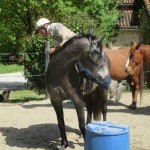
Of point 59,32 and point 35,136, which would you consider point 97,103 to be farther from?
point 59,32

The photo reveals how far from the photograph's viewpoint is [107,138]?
12.9 ft

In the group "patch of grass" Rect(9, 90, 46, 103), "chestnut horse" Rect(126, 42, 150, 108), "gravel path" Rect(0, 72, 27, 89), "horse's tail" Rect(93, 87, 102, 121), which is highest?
"chestnut horse" Rect(126, 42, 150, 108)

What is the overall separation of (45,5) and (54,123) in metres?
8.00

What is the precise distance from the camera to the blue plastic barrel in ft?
12.9

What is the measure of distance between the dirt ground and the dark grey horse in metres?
0.94

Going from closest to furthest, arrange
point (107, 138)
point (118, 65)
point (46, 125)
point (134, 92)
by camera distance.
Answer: point (107, 138), point (46, 125), point (118, 65), point (134, 92)

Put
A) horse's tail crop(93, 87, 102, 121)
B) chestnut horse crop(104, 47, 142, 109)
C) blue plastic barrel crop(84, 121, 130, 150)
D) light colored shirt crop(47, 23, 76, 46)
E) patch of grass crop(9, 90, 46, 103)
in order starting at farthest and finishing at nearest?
patch of grass crop(9, 90, 46, 103) < chestnut horse crop(104, 47, 142, 109) < horse's tail crop(93, 87, 102, 121) < light colored shirt crop(47, 23, 76, 46) < blue plastic barrel crop(84, 121, 130, 150)

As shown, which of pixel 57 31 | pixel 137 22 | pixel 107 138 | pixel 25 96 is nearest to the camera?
pixel 107 138

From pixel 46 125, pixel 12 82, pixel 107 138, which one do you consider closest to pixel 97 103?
pixel 46 125

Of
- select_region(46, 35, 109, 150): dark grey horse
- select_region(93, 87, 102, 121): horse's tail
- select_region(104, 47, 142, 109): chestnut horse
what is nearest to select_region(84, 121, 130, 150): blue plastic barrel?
select_region(46, 35, 109, 150): dark grey horse

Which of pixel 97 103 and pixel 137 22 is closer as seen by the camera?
pixel 97 103

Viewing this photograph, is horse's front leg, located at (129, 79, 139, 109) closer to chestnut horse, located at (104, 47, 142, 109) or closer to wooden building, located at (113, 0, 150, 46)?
chestnut horse, located at (104, 47, 142, 109)

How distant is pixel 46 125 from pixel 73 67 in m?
2.31

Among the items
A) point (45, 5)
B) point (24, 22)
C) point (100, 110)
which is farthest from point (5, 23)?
point (100, 110)
